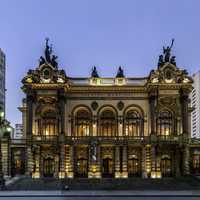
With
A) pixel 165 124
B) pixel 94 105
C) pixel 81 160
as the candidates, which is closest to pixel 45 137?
pixel 81 160

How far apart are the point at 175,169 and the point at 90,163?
12715mm

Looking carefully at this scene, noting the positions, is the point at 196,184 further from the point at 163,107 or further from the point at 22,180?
the point at 22,180

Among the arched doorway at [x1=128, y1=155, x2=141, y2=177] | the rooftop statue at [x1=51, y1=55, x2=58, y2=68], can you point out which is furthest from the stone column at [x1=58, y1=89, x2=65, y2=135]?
the arched doorway at [x1=128, y1=155, x2=141, y2=177]

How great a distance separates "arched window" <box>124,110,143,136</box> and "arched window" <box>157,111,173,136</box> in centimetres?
275

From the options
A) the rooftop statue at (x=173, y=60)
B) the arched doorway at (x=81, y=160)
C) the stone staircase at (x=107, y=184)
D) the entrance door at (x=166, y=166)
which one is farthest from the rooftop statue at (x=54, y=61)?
the entrance door at (x=166, y=166)

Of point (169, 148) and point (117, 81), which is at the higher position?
point (117, 81)

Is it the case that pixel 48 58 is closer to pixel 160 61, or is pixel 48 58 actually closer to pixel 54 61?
pixel 54 61

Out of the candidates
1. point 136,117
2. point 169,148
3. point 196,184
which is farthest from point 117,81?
point 196,184

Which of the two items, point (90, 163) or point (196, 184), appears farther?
point (90, 163)

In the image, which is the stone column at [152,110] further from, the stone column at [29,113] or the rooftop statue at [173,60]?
the stone column at [29,113]

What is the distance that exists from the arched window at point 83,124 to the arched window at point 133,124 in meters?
5.73

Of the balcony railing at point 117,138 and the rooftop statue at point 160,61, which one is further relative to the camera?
the rooftop statue at point 160,61

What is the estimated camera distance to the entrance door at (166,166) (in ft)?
279

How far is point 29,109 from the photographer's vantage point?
85.5 m
